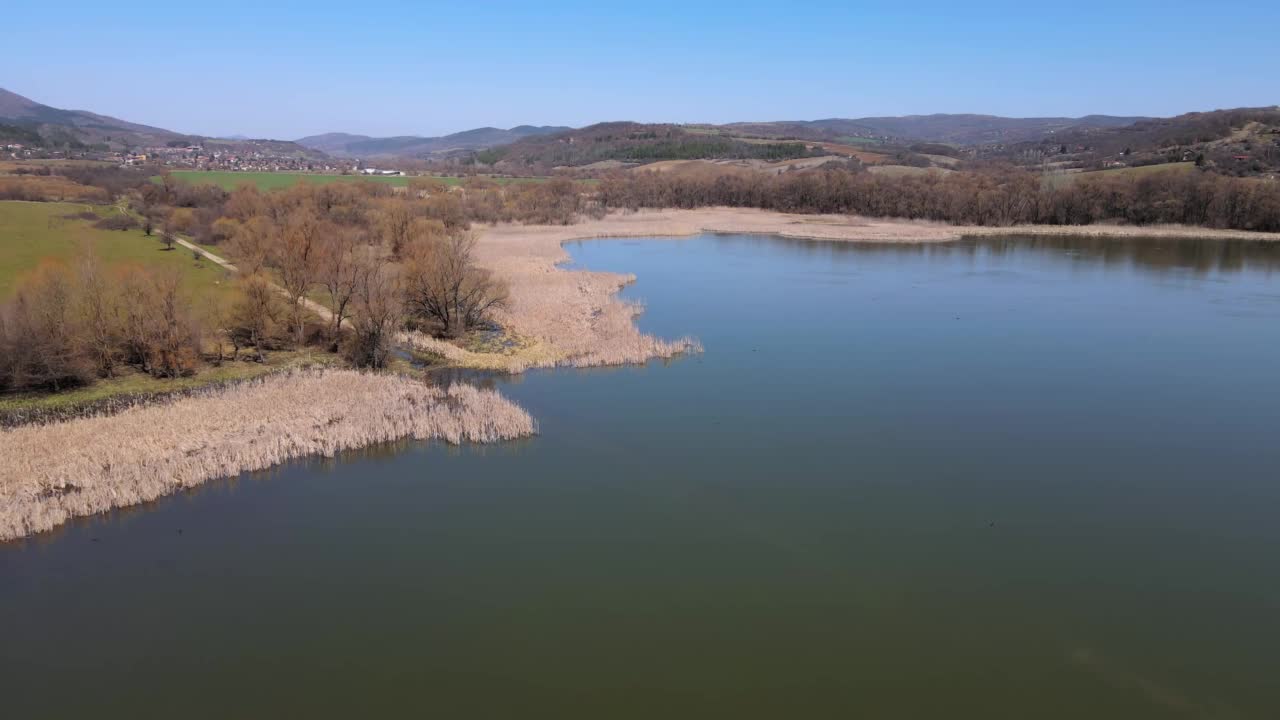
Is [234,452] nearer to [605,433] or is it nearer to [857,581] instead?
[605,433]

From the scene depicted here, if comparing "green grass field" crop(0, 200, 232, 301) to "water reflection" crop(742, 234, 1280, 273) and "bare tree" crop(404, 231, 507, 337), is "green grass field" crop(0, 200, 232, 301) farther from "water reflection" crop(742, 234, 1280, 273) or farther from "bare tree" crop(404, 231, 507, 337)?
"water reflection" crop(742, 234, 1280, 273)

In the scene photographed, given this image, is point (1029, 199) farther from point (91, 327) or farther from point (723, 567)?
point (91, 327)

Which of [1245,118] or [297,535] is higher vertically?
[1245,118]

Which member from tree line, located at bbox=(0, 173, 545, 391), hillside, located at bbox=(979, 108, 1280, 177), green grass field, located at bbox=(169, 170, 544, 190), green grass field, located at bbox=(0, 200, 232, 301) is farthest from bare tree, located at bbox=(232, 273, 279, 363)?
hillside, located at bbox=(979, 108, 1280, 177)

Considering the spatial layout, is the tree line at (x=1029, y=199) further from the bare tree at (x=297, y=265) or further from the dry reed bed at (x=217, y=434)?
the dry reed bed at (x=217, y=434)

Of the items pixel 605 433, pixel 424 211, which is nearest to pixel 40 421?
pixel 605 433

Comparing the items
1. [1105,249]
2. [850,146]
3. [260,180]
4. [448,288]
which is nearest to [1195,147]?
[1105,249]
